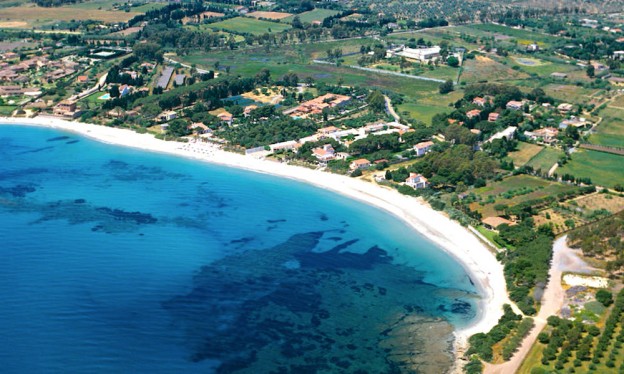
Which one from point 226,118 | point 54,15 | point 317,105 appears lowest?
point 226,118

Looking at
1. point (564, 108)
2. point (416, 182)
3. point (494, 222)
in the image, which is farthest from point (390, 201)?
point (564, 108)

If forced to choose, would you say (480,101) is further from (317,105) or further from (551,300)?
(551,300)

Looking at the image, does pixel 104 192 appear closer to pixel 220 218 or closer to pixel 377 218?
pixel 220 218

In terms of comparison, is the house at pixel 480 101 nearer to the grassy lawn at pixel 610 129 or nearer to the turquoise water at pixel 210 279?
the grassy lawn at pixel 610 129

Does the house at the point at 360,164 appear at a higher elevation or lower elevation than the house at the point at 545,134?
lower

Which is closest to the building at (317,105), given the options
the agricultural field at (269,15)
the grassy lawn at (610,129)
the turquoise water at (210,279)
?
the turquoise water at (210,279)

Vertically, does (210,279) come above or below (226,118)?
below

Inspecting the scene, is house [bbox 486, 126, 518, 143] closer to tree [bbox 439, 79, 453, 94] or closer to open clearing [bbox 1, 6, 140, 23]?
tree [bbox 439, 79, 453, 94]
